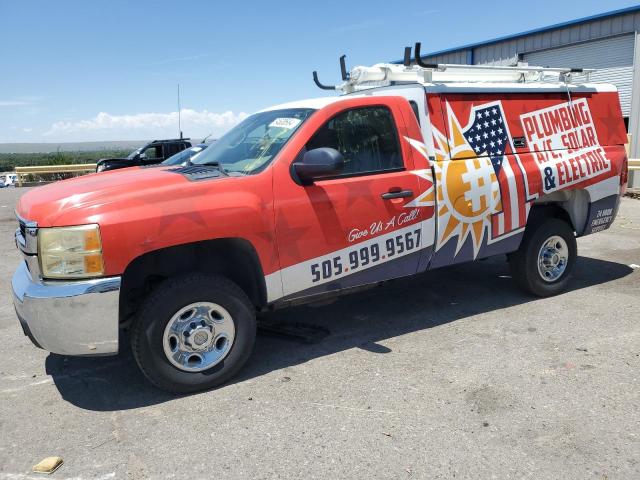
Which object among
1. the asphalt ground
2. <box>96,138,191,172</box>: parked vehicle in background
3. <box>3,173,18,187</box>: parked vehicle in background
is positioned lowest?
the asphalt ground

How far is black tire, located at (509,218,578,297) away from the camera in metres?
5.30

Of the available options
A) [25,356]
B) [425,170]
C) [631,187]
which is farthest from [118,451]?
[631,187]

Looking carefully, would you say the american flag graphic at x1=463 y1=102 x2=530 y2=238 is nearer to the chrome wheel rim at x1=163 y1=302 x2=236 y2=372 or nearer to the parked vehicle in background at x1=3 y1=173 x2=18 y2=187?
the chrome wheel rim at x1=163 y1=302 x2=236 y2=372

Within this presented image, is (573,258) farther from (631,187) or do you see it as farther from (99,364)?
(631,187)

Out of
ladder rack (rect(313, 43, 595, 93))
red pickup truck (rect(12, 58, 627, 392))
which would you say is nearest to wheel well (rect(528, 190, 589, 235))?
red pickup truck (rect(12, 58, 627, 392))

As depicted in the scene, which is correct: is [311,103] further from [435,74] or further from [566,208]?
[566,208]

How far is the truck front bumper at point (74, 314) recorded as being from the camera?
3227 mm

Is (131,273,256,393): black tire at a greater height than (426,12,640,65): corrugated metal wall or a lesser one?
lesser

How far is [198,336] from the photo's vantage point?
363 centimetres

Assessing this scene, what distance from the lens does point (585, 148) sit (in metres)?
5.45

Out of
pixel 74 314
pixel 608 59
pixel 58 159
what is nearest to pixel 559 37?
pixel 608 59

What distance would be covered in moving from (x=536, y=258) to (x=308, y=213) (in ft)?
8.79

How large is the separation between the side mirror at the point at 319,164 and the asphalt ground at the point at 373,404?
1.43m

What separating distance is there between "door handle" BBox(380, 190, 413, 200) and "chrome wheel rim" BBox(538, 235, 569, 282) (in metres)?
1.90
